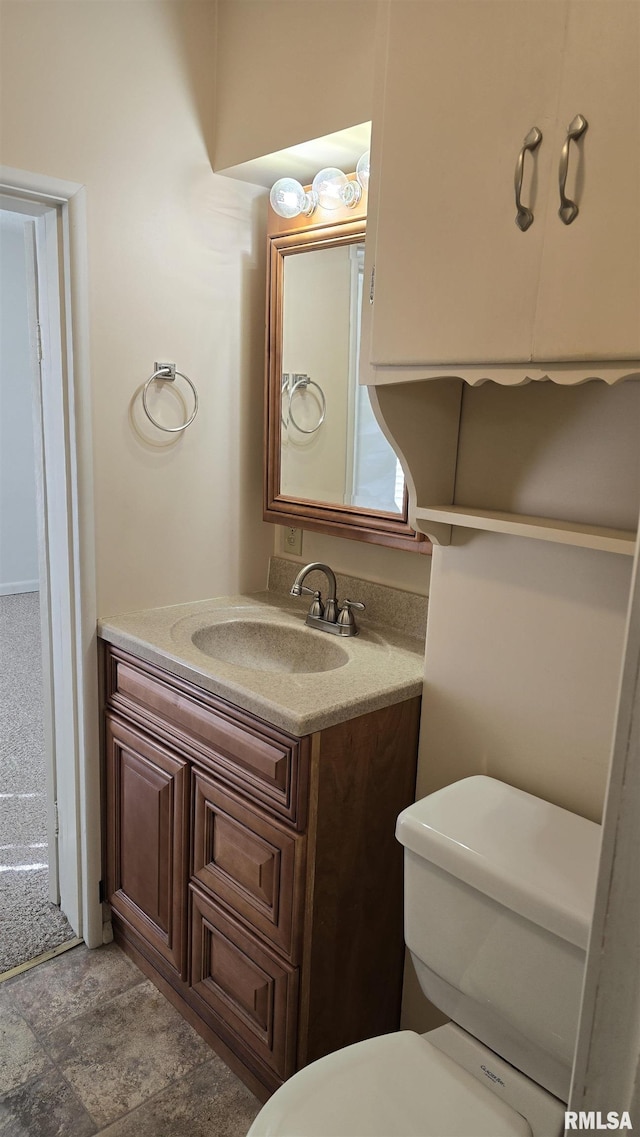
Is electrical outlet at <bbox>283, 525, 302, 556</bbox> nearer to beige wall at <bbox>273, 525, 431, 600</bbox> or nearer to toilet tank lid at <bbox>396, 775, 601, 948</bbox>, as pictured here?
beige wall at <bbox>273, 525, 431, 600</bbox>

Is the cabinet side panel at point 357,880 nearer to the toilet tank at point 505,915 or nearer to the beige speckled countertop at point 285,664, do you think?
the beige speckled countertop at point 285,664

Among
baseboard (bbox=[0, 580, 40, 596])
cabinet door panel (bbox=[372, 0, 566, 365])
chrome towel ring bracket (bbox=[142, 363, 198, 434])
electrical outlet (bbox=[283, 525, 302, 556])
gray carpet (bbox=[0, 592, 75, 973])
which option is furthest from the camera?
baseboard (bbox=[0, 580, 40, 596])

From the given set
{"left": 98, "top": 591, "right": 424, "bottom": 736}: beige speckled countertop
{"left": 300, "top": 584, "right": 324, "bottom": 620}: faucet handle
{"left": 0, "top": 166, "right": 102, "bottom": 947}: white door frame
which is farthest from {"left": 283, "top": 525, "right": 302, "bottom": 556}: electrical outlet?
{"left": 0, "top": 166, "right": 102, "bottom": 947}: white door frame

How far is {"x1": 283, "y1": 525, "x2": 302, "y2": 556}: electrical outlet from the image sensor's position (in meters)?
2.18

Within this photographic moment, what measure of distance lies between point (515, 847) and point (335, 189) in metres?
1.50

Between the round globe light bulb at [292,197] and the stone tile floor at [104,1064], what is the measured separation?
203 centimetres

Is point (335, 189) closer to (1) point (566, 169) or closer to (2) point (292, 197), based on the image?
(2) point (292, 197)

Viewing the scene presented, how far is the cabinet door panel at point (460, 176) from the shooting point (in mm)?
1035

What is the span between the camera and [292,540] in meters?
2.20

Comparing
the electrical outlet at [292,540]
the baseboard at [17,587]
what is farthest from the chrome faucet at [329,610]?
the baseboard at [17,587]

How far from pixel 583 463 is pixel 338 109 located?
986 mm

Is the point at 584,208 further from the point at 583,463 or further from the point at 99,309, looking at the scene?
the point at 99,309

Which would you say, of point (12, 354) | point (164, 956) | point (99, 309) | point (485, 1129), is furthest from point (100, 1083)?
point (12, 354)

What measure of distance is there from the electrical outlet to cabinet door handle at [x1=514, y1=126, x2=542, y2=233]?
48.7 inches
